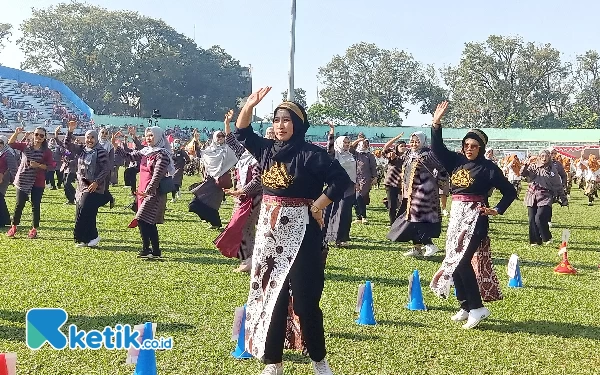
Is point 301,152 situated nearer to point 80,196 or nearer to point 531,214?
point 80,196

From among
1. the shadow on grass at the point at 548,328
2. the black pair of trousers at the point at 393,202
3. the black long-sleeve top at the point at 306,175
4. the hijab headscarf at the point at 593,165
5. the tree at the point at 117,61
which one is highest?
the tree at the point at 117,61

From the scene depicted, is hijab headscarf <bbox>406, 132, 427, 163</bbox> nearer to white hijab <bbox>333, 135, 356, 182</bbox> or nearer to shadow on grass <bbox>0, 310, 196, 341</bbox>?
white hijab <bbox>333, 135, 356, 182</bbox>

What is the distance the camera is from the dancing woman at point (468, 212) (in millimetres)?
6668

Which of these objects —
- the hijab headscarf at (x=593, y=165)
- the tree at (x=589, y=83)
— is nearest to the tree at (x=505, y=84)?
the tree at (x=589, y=83)

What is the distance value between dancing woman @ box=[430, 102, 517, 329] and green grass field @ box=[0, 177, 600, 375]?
12.1 inches

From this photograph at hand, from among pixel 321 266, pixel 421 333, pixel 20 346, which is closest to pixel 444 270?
pixel 421 333

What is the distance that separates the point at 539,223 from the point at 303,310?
895 centimetres

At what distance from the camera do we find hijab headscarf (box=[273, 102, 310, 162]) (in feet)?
16.4

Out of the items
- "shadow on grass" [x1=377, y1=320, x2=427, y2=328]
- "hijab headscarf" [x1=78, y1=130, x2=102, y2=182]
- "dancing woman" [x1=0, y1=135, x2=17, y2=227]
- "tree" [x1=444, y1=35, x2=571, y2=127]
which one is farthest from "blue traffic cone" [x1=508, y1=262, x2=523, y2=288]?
"tree" [x1=444, y1=35, x2=571, y2=127]

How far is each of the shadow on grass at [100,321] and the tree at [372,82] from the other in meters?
73.0

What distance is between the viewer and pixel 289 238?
500 centimetres

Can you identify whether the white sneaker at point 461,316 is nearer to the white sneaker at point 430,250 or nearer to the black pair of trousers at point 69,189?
the white sneaker at point 430,250

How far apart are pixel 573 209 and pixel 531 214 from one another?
9572 millimetres

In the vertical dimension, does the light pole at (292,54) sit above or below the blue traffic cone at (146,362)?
above
